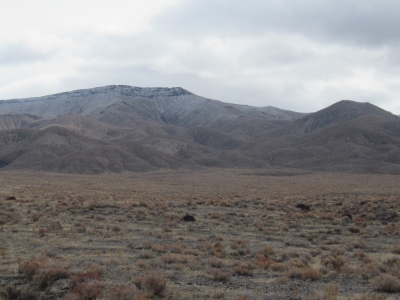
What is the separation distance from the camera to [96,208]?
2833 centimetres

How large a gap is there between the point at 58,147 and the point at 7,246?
407 feet

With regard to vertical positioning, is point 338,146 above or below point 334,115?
below

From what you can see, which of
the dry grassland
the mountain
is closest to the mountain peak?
the mountain

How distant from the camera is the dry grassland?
1074 cm

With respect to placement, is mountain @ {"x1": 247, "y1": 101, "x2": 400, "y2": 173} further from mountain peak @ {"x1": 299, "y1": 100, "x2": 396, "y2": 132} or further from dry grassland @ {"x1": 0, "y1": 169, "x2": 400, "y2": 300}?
dry grassland @ {"x1": 0, "y1": 169, "x2": 400, "y2": 300}

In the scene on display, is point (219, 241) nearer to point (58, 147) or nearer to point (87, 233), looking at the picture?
point (87, 233)

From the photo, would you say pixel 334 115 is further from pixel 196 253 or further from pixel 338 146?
pixel 196 253

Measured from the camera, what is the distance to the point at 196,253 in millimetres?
15680

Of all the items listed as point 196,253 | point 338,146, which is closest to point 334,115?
point 338,146

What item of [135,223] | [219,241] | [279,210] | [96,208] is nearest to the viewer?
[219,241]

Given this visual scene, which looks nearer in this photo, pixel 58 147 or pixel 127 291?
pixel 127 291

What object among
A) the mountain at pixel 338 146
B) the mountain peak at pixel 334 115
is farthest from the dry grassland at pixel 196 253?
the mountain peak at pixel 334 115

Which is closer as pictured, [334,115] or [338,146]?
[338,146]

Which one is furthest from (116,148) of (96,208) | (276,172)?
(96,208)
